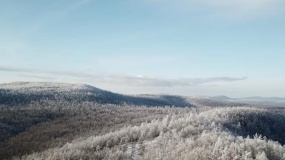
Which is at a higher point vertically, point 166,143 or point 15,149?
point 166,143

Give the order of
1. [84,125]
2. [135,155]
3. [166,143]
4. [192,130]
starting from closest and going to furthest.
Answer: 1. [135,155]
2. [166,143]
3. [192,130]
4. [84,125]

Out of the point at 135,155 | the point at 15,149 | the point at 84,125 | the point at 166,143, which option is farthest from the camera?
the point at 84,125

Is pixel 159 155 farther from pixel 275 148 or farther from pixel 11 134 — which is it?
pixel 11 134

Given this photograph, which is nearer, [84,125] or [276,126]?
[276,126]

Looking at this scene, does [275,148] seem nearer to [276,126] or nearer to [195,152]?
[195,152]

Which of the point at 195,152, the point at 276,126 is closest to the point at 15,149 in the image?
the point at 195,152

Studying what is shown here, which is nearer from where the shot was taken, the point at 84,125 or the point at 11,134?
the point at 11,134

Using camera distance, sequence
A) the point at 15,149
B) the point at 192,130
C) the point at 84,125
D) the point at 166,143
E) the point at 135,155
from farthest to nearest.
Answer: the point at 84,125, the point at 15,149, the point at 192,130, the point at 166,143, the point at 135,155

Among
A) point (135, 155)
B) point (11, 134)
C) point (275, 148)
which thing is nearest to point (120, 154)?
point (135, 155)

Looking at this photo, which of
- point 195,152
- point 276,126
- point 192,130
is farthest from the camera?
point 276,126
